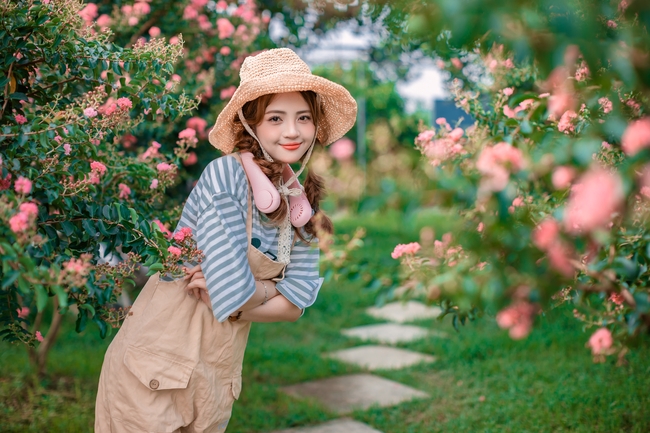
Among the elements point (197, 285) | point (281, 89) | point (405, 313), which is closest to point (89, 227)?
point (197, 285)

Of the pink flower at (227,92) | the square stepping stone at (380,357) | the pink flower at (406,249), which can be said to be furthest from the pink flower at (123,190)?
the square stepping stone at (380,357)

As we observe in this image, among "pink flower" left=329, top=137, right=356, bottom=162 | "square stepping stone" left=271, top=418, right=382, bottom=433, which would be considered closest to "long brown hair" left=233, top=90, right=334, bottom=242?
"pink flower" left=329, top=137, right=356, bottom=162

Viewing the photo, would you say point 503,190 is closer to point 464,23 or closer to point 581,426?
point 464,23

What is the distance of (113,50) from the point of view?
2.34 m

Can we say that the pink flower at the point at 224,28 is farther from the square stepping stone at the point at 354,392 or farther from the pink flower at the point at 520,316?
the pink flower at the point at 520,316

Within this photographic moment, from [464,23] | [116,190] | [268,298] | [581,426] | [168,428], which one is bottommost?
[168,428]

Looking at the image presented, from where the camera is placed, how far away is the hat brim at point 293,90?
215cm

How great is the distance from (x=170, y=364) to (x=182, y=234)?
0.42 m

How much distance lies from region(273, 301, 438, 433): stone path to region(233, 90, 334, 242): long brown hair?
684mm

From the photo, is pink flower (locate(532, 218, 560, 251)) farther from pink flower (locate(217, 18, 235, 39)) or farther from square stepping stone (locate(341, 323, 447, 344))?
square stepping stone (locate(341, 323, 447, 344))

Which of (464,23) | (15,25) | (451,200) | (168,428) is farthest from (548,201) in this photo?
(15,25)

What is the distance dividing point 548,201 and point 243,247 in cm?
101

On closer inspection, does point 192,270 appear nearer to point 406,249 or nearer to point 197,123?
point 406,249

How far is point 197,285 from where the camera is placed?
2096 millimetres
